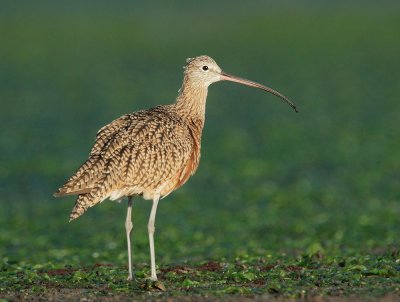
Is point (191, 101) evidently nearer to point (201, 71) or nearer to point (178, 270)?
point (201, 71)

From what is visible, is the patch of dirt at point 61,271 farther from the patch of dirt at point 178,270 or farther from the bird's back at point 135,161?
the bird's back at point 135,161

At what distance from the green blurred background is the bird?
1.89 m

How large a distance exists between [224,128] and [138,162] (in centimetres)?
1142

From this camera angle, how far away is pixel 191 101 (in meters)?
9.81

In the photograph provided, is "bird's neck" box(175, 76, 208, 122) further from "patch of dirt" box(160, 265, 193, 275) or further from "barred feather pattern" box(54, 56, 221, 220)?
"patch of dirt" box(160, 265, 193, 275)

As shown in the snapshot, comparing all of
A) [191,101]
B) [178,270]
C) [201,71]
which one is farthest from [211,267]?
[201,71]

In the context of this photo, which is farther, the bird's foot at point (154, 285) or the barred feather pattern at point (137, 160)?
the barred feather pattern at point (137, 160)

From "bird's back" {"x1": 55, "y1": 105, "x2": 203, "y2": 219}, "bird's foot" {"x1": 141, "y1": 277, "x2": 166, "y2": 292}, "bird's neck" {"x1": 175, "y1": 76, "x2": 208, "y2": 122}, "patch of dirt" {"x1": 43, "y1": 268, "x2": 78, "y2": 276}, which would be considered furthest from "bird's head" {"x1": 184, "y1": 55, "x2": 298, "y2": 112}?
"bird's foot" {"x1": 141, "y1": 277, "x2": 166, "y2": 292}

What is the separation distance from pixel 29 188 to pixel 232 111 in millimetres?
7868

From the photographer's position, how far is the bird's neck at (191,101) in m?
9.74

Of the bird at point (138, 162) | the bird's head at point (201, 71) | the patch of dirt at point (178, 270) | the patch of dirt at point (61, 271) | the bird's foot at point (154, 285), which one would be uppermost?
the bird's head at point (201, 71)

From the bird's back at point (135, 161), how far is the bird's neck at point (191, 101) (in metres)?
0.42

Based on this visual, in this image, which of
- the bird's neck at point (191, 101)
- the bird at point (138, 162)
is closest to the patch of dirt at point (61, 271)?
the bird at point (138, 162)

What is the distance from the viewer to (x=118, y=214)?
13.8 m
